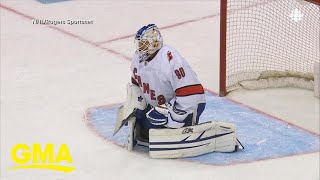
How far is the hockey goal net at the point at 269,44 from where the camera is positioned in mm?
5902

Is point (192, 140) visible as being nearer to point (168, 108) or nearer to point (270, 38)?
point (168, 108)

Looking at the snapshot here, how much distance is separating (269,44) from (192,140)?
1.92m

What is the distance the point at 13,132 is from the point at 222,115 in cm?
130

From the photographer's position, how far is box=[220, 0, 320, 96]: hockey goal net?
5.90 metres

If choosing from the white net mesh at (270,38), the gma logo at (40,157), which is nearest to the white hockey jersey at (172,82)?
the gma logo at (40,157)

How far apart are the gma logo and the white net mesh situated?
1.51 m

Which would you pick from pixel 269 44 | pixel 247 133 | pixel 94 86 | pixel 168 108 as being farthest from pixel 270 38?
pixel 168 108

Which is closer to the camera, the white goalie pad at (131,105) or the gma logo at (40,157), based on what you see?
the gma logo at (40,157)

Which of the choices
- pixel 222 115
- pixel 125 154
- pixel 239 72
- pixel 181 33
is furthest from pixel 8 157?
pixel 181 33

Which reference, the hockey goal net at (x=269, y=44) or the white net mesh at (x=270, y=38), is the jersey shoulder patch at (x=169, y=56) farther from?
the white net mesh at (x=270, y=38)

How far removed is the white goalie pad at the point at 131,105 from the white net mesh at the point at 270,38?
1.15 m

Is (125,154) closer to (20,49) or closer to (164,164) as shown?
(164,164)

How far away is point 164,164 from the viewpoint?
4.67 m

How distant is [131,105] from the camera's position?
4.81m
